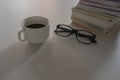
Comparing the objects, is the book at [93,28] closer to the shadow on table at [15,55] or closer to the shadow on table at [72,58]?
the shadow on table at [72,58]

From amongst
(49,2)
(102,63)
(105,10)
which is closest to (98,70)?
(102,63)

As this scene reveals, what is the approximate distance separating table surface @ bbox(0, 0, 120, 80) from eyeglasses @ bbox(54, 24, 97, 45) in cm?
2

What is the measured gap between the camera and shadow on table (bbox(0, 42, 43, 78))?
1.90 feet

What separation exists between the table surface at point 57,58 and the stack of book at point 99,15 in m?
0.04

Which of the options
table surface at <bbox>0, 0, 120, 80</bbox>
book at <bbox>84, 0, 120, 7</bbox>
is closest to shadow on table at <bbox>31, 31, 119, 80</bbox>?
table surface at <bbox>0, 0, 120, 80</bbox>

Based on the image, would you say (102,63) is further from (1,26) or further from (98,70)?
(1,26)

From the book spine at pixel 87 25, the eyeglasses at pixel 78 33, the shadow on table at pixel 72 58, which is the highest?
the book spine at pixel 87 25

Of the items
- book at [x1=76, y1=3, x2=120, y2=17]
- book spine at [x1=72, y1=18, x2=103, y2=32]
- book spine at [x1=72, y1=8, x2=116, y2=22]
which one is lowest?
book spine at [x1=72, y1=18, x2=103, y2=32]

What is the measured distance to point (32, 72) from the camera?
1.82 ft

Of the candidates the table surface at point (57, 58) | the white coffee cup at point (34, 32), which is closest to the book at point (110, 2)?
the table surface at point (57, 58)

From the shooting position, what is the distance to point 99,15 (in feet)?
2.45

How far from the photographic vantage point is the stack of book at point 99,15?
724 millimetres

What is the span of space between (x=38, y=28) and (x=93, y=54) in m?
0.22

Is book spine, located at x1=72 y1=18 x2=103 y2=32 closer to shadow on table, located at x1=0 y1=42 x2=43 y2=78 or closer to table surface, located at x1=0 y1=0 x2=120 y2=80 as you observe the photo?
table surface, located at x1=0 y1=0 x2=120 y2=80
